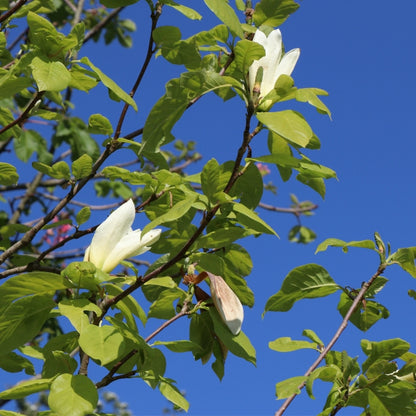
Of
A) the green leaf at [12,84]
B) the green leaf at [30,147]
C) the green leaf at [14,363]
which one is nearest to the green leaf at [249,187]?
the green leaf at [12,84]

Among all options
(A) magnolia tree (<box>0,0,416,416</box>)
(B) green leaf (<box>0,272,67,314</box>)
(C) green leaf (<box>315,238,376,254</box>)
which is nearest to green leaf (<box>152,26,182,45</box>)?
(A) magnolia tree (<box>0,0,416,416</box>)

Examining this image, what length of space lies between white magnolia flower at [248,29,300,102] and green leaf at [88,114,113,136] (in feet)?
2.07

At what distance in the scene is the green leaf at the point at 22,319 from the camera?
1.33 m

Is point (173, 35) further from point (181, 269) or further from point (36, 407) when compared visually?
point (36, 407)

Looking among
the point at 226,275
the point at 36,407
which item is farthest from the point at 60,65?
the point at 36,407

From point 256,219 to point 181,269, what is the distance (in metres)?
0.53

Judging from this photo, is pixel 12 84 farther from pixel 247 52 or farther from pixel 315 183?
pixel 315 183

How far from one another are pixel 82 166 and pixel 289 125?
2.72ft

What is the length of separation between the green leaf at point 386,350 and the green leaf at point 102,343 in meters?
0.70

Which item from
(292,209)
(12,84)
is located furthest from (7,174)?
(292,209)

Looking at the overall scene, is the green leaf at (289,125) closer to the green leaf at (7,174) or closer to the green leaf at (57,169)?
the green leaf at (57,169)

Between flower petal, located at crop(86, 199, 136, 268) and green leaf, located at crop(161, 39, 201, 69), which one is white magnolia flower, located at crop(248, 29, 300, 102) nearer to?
green leaf, located at crop(161, 39, 201, 69)

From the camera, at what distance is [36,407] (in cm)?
673

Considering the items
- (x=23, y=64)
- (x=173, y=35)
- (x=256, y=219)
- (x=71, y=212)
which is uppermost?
(x=173, y=35)
